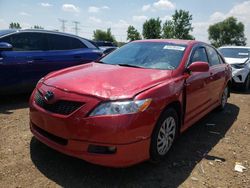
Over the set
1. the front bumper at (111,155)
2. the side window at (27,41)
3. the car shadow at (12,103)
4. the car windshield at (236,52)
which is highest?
the side window at (27,41)

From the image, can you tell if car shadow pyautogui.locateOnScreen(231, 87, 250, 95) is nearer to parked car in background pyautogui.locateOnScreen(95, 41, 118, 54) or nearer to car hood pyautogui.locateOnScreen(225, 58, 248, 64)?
car hood pyautogui.locateOnScreen(225, 58, 248, 64)

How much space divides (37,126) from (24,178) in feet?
2.08

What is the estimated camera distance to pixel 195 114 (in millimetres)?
4621

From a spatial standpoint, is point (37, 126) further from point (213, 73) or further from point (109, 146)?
point (213, 73)

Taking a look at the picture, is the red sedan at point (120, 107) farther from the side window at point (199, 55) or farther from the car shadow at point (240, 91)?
the car shadow at point (240, 91)

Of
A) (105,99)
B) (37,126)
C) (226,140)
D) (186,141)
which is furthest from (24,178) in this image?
(226,140)

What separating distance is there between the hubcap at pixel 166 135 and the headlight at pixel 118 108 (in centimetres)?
57

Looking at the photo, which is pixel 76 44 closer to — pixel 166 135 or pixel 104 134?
pixel 166 135

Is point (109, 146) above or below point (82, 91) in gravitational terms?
below

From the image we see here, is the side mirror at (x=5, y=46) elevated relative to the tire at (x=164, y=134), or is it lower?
elevated

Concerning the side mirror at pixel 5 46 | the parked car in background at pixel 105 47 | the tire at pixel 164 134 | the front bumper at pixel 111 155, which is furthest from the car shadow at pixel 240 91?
the front bumper at pixel 111 155

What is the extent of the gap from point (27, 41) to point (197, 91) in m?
3.66

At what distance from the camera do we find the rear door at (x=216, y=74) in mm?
5373

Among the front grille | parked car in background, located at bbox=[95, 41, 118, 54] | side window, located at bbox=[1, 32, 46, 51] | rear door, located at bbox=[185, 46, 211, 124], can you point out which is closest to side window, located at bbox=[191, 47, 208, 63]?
rear door, located at bbox=[185, 46, 211, 124]
